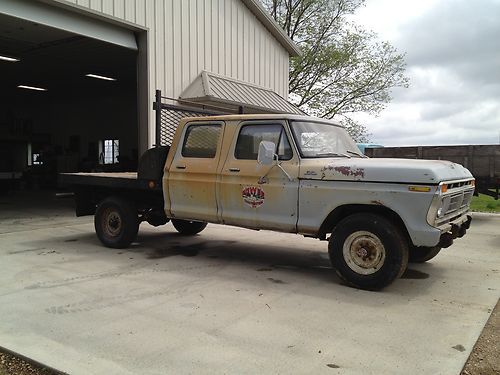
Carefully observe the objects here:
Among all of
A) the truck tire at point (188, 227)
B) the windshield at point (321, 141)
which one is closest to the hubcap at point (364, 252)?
the windshield at point (321, 141)

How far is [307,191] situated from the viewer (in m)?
5.48

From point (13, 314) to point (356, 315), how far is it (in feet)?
10.8

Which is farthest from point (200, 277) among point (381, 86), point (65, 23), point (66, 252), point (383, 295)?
point (381, 86)

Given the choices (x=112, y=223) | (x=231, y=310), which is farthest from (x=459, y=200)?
(x=112, y=223)

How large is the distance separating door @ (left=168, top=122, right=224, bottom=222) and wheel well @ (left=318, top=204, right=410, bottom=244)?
1611 millimetres

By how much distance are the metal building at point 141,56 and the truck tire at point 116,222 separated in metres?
2.01

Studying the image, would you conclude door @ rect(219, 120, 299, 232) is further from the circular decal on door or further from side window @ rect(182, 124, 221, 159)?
side window @ rect(182, 124, 221, 159)

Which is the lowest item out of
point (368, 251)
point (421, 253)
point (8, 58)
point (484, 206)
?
point (484, 206)

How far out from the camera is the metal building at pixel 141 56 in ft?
34.2

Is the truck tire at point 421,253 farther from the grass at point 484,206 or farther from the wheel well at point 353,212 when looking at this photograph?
the grass at point 484,206

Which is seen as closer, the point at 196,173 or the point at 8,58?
the point at 196,173

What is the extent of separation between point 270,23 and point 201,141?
9.74 meters

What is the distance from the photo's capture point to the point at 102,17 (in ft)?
33.4

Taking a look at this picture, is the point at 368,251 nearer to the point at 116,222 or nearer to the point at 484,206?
the point at 116,222
